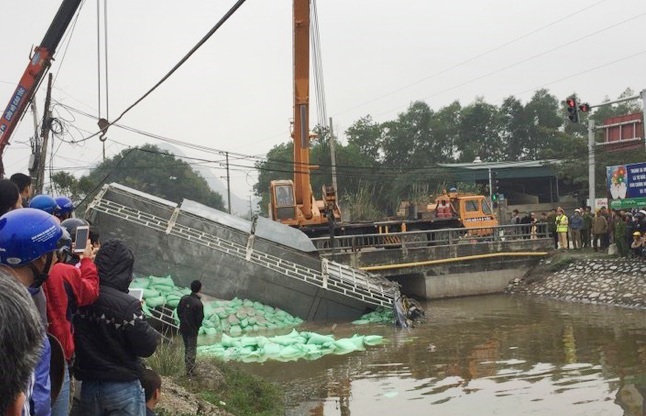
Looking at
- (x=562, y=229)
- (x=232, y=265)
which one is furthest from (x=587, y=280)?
(x=232, y=265)

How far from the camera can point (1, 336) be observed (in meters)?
1.72

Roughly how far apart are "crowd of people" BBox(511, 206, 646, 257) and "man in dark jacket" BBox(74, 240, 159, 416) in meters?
18.4

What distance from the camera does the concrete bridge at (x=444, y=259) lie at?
21.8m

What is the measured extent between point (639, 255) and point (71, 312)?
1897 centimetres

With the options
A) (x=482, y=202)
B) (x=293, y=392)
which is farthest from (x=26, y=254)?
(x=482, y=202)

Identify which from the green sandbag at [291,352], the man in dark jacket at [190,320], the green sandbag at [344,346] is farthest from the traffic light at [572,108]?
the man in dark jacket at [190,320]

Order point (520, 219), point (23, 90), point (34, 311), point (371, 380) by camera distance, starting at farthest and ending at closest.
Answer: point (520, 219) < point (23, 90) < point (371, 380) < point (34, 311)

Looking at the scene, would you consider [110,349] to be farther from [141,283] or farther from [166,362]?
[141,283]

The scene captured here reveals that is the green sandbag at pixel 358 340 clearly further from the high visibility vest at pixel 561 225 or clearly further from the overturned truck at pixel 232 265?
the high visibility vest at pixel 561 225

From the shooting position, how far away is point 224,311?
1656 centimetres

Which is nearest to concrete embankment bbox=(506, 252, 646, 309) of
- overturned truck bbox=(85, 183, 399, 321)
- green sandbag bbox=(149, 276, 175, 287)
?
overturned truck bbox=(85, 183, 399, 321)

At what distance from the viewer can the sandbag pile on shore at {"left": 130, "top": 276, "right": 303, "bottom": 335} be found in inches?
624

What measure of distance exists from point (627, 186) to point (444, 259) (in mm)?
6481

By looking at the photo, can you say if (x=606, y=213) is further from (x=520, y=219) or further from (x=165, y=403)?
(x=165, y=403)
